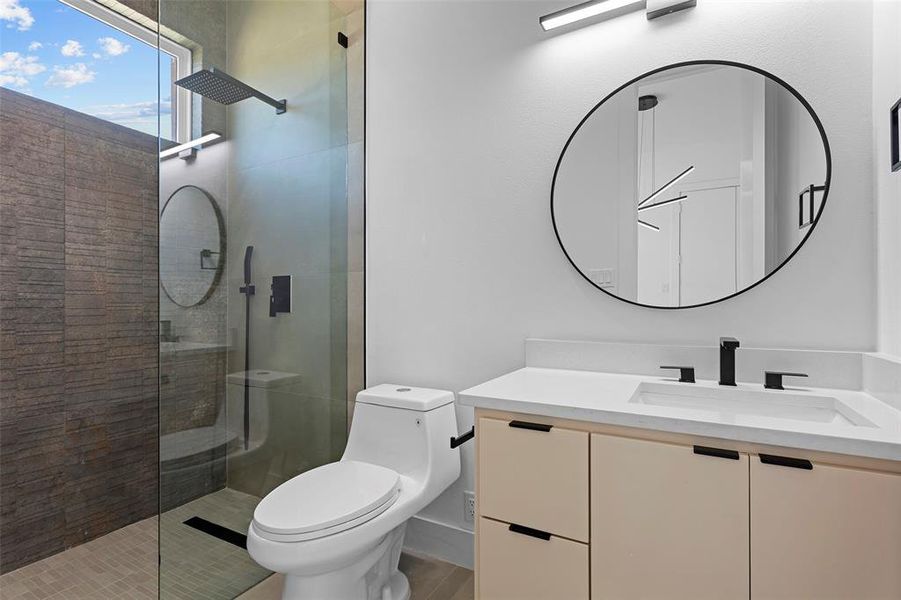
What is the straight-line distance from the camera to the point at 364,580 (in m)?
1.59

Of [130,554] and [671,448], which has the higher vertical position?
[671,448]

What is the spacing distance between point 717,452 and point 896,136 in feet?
3.00

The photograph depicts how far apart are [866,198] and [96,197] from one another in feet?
9.68

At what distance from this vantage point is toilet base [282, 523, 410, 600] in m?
1.47

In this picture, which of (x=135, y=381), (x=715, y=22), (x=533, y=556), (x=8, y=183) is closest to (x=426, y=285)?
(x=533, y=556)

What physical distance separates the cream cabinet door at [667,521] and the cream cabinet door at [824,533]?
0.11 ft

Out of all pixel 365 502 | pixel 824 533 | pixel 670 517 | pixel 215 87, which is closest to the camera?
pixel 824 533

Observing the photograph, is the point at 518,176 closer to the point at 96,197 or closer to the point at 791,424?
the point at 791,424

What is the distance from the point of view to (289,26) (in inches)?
80.0

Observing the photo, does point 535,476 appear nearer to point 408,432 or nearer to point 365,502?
point 365,502

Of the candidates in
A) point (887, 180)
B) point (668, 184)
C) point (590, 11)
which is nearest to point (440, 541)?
point (668, 184)

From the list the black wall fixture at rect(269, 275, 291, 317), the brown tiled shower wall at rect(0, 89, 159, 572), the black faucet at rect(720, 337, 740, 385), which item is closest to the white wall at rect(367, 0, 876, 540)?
the black faucet at rect(720, 337, 740, 385)

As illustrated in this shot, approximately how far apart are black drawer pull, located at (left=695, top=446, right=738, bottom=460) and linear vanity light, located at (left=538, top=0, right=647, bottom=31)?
4.75 ft

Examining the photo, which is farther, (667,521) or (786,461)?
(667,521)
